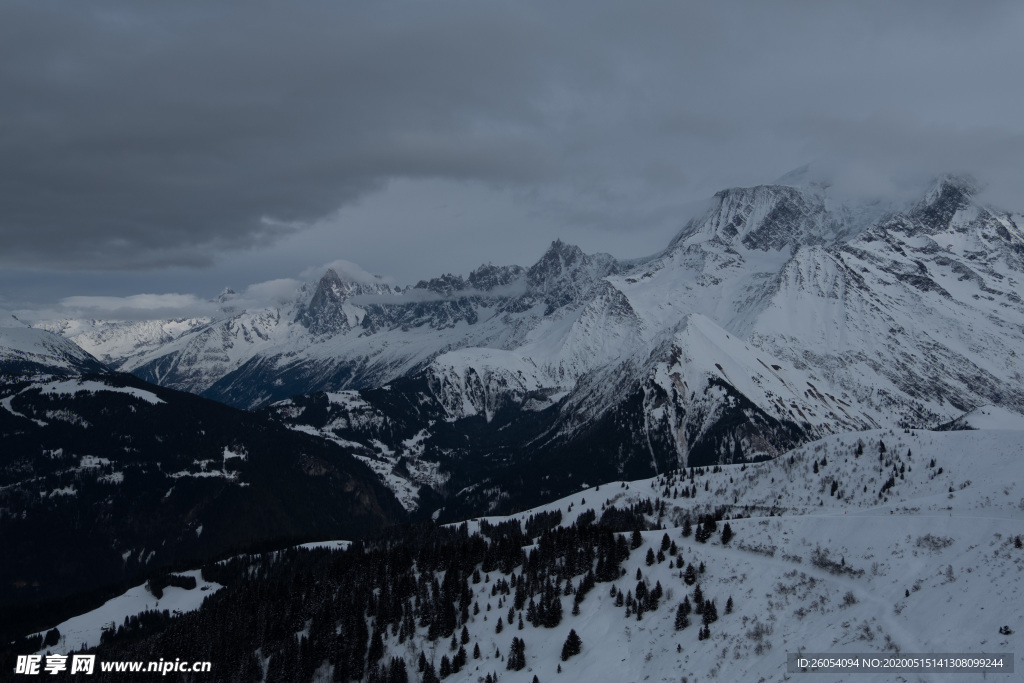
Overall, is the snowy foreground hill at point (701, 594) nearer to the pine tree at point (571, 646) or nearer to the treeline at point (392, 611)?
the treeline at point (392, 611)

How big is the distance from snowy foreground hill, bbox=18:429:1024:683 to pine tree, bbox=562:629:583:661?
1.06 metres

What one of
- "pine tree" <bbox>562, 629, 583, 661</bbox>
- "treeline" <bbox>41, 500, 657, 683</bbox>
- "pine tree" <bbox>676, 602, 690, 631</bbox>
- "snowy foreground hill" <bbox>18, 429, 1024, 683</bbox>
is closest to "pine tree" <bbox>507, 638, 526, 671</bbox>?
"snowy foreground hill" <bbox>18, 429, 1024, 683</bbox>

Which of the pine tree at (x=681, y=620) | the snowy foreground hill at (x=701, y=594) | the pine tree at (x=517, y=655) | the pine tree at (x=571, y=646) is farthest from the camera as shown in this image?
the pine tree at (x=517, y=655)

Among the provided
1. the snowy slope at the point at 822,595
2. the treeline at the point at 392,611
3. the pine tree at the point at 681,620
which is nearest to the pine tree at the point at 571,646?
the snowy slope at the point at 822,595

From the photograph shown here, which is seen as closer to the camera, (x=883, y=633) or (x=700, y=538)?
(x=883, y=633)

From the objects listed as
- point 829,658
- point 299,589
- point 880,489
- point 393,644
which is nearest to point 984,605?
point 829,658

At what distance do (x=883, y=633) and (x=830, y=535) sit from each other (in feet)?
110

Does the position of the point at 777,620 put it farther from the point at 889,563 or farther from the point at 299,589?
the point at 299,589

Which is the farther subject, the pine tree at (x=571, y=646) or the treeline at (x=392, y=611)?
the treeline at (x=392, y=611)

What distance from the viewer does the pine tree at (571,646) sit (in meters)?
110

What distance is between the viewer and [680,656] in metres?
100

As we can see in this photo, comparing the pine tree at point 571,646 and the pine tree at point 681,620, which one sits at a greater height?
the pine tree at point 681,620

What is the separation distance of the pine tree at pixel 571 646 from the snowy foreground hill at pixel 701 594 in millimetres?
1059

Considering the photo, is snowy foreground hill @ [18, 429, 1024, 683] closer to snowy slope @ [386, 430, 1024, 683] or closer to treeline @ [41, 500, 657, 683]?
snowy slope @ [386, 430, 1024, 683]
